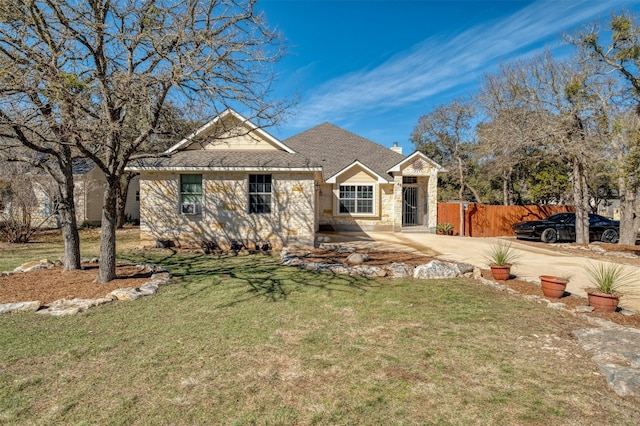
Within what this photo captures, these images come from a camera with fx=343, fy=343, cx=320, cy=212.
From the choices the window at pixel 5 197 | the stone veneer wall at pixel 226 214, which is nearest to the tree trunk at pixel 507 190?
the stone veneer wall at pixel 226 214

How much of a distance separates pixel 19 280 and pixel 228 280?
451 cm

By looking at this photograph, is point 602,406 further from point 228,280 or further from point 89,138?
point 89,138

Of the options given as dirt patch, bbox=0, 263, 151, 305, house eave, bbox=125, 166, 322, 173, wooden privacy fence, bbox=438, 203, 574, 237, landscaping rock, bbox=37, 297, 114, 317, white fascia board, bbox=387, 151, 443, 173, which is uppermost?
white fascia board, bbox=387, 151, 443, 173

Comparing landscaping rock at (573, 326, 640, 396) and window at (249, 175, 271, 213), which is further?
window at (249, 175, 271, 213)

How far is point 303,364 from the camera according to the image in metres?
4.00

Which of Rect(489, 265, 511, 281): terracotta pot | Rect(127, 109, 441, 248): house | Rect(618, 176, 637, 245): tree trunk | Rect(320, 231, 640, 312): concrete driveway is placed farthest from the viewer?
Rect(618, 176, 637, 245): tree trunk

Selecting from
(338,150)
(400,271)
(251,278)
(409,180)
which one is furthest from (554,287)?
(338,150)

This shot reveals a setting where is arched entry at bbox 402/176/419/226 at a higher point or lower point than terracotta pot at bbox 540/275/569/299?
higher

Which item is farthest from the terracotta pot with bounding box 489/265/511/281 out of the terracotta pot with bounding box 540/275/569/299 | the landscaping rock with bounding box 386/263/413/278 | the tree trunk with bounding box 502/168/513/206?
the tree trunk with bounding box 502/168/513/206

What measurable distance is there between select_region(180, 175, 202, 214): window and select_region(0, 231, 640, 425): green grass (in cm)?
709

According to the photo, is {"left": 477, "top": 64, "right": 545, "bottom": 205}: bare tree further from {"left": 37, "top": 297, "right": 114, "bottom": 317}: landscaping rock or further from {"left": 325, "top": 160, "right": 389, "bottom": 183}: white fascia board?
{"left": 37, "top": 297, "right": 114, "bottom": 317}: landscaping rock

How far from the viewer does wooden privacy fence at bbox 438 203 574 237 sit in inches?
770

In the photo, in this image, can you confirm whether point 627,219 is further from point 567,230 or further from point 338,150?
point 338,150

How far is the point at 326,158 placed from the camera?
22.7 meters
